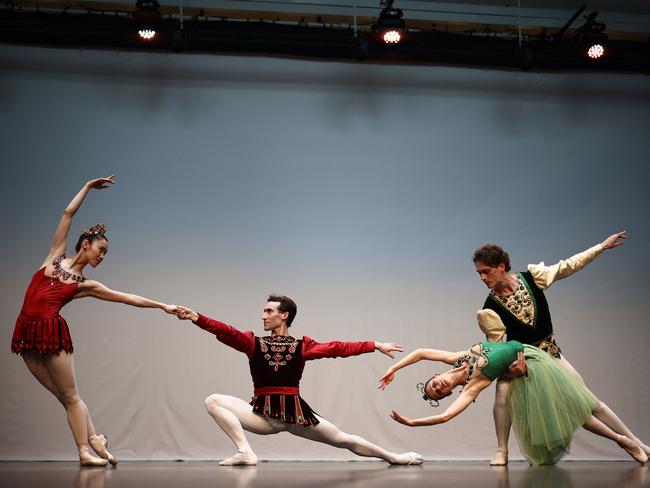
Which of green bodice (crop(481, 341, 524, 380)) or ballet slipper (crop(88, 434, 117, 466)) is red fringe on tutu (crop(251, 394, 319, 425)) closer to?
ballet slipper (crop(88, 434, 117, 466))

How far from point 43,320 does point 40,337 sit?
0.09 metres

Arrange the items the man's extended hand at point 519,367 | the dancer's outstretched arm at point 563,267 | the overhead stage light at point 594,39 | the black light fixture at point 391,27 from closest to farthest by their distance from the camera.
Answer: the man's extended hand at point 519,367
the dancer's outstretched arm at point 563,267
the black light fixture at point 391,27
the overhead stage light at point 594,39

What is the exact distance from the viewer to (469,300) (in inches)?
253

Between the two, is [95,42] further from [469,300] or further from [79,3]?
[469,300]

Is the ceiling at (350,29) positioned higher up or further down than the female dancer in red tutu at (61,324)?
higher up

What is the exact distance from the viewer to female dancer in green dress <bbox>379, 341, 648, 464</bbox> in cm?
407

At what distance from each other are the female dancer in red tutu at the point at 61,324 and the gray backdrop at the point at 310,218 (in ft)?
5.04

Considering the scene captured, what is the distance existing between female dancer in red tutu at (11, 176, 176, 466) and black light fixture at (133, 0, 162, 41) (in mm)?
2064

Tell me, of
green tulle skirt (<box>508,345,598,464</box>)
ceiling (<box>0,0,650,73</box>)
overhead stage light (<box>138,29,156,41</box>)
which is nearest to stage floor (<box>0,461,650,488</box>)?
green tulle skirt (<box>508,345,598,464</box>)

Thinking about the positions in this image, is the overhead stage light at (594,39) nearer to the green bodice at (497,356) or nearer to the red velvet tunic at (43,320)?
the green bodice at (497,356)

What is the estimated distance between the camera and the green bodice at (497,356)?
4105 mm

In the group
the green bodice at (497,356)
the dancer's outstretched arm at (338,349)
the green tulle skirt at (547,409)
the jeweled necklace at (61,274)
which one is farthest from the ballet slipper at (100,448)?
the green tulle skirt at (547,409)

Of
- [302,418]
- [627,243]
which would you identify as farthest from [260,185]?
[627,243]

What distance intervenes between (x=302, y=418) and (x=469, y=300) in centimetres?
246
